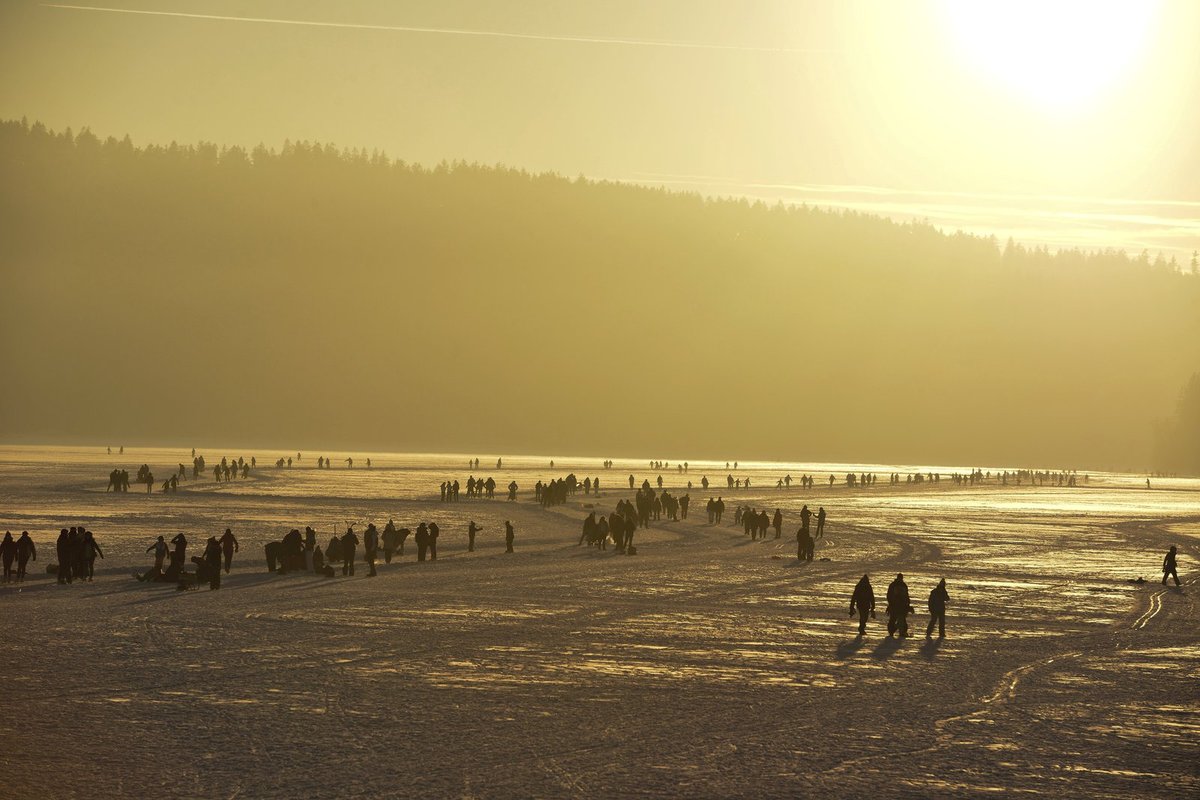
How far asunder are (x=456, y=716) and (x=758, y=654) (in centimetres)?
607

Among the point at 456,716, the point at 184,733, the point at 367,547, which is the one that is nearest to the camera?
the point at 184,733

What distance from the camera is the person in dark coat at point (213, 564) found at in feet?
88.7

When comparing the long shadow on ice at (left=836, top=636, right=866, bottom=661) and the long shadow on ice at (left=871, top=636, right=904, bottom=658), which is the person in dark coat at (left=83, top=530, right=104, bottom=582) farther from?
the long shadow on ice at (left=871, top=636, right=904, bottom=658)

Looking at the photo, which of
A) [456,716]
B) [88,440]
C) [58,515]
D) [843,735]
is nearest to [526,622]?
[456,716]

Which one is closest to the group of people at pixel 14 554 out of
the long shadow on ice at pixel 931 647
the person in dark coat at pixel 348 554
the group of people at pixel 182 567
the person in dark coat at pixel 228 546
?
the group of people at pixel 182 567

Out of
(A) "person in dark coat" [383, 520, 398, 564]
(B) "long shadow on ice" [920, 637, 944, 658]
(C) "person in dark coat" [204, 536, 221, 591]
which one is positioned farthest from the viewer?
(A) "person in dark coat" [383, 520, 398, 564]

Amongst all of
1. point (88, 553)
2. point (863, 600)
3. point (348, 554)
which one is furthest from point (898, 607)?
point (88, 553)

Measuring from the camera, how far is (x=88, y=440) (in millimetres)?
193500

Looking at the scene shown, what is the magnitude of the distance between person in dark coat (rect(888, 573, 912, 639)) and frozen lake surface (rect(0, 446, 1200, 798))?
1.08 feet

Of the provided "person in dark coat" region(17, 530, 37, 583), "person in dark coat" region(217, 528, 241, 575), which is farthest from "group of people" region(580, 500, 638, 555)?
"person in dark coat" region(17, 530, 37, 583)

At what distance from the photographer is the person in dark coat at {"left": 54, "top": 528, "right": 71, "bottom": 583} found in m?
26.8

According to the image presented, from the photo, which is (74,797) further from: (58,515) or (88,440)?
(88,440)

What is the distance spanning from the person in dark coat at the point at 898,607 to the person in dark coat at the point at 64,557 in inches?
629

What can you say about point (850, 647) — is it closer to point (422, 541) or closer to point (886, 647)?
point (886, 647)
